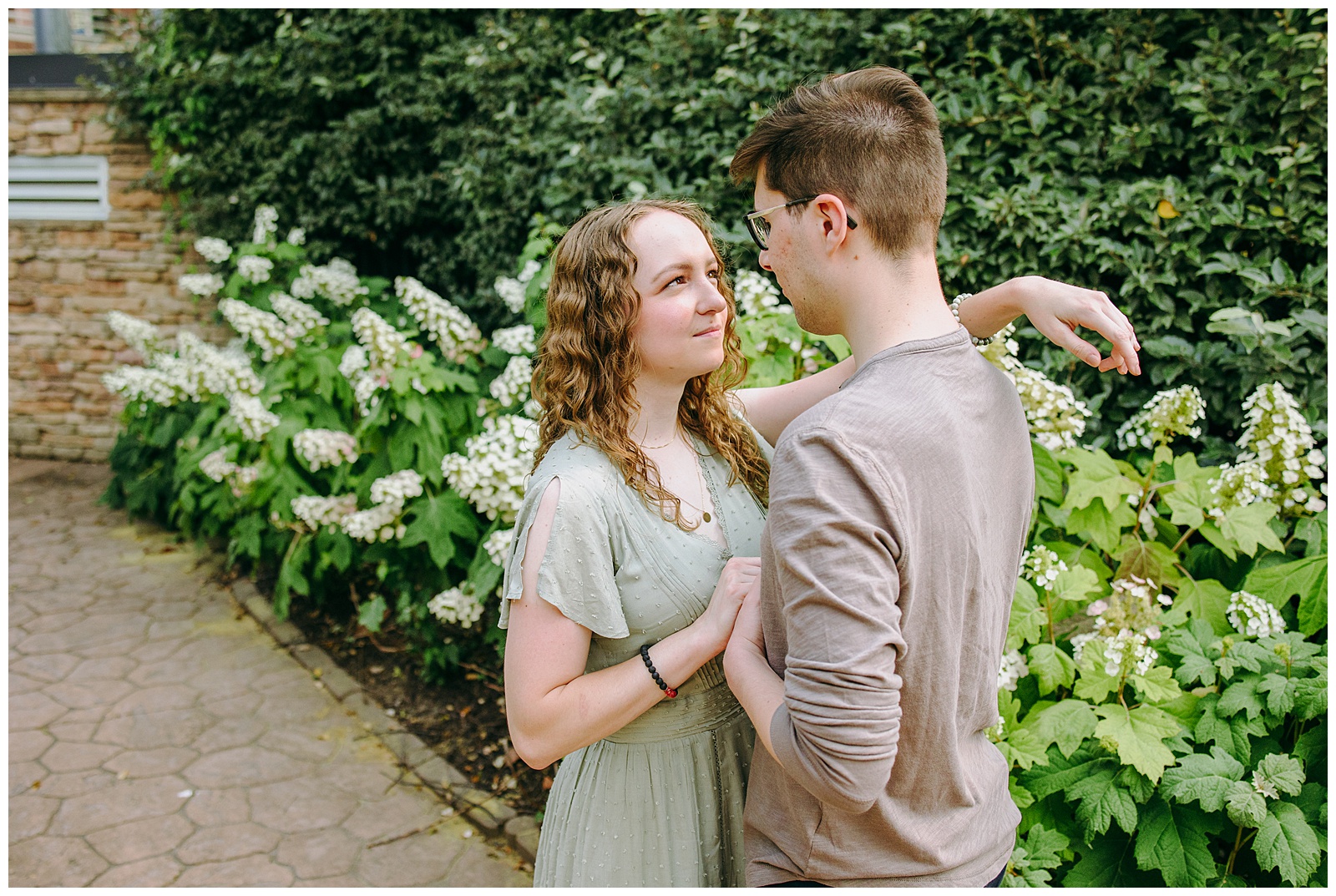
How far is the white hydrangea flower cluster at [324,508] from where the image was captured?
4191 mm

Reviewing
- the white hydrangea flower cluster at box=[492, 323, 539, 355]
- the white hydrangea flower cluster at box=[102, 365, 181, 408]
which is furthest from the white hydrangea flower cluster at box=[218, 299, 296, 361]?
the white hydrangea flower cluster at box=[492, 323, 539, 355]

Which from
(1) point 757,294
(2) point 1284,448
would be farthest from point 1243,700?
(1) point 757,294

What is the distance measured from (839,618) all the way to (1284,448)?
212 centimetres

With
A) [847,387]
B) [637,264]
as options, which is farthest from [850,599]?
[637,264]

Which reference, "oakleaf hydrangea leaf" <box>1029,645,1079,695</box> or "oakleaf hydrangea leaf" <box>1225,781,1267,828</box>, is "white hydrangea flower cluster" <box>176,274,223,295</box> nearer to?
"oakleaf hydrangea leaf" <box>1029,645,1079,695</box>

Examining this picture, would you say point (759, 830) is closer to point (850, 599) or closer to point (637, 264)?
point (850, 599)

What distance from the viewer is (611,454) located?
1611 mm

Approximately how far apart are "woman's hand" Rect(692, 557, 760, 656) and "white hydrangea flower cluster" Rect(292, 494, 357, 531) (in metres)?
3.16

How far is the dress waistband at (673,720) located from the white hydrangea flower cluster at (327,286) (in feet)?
14.2

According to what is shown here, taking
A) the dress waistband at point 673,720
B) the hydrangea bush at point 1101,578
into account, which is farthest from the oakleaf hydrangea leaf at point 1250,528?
the dress waistband at point 673,720

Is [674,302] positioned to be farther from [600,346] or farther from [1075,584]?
[1075,584]

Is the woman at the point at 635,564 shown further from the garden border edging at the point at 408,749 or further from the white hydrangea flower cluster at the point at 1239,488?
the garden border edging at the point at 408,749

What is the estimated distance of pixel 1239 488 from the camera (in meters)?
2.55

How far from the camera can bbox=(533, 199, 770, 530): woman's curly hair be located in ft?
5.31
